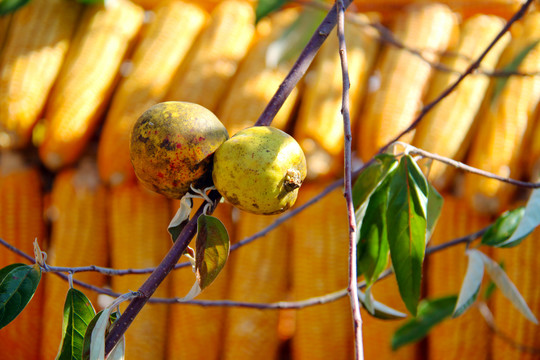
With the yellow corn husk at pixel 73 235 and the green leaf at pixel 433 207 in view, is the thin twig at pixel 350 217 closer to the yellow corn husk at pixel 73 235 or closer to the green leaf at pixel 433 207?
the green leaf at pixel 433 207

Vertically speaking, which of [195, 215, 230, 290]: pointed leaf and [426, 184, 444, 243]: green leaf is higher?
[426, 184, 444, 243]: green leaf

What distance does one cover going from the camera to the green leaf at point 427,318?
2.88ft

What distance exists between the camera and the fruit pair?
41 centimetres

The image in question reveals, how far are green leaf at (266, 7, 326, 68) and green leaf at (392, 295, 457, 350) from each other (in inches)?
20.2

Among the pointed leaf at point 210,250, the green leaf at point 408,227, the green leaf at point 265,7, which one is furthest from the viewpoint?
the green leaf at point 265,7

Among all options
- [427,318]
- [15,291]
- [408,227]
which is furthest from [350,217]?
[427,318]

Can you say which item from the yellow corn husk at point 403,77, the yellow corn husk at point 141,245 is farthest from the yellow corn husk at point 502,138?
the yellow corn husk at point 141,245

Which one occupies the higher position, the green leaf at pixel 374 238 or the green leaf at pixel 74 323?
the green leaf at pixel 374 238

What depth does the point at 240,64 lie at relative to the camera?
1.23 meters

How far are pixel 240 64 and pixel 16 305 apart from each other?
0.86 meters

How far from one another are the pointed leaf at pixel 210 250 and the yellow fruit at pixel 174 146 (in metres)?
0.05

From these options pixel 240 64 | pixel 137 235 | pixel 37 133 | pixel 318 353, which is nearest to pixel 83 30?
pixel 37 133

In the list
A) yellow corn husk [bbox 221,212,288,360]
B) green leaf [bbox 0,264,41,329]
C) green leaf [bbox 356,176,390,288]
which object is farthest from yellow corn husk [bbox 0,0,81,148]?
green leaf [bbox 356,176,390,288]

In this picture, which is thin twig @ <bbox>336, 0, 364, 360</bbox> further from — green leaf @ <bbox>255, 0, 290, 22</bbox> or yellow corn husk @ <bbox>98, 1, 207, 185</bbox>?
yellow corn husk @ <bbox>98, 1, 207, 185</bbox>
